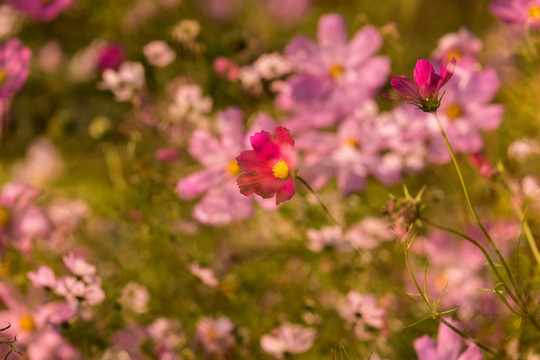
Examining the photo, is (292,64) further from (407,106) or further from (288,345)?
(288,345)

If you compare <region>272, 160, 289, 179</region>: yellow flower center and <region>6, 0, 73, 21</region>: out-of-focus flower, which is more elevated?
<region>272, 160, 289, 179</region>: yellow flower center

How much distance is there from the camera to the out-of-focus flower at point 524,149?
31.3 inches

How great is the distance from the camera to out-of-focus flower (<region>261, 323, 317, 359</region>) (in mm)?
671

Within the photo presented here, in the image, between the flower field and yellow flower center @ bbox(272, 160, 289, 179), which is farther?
the flower field

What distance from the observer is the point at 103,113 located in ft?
4.94

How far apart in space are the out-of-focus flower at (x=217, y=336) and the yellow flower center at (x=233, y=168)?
0.70ft

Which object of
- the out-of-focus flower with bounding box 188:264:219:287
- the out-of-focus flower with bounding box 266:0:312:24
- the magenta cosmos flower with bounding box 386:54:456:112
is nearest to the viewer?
the magenta cosmos flower with bounding box 386:54:456:112

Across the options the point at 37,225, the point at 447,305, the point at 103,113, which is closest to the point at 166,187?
the point at 37,225

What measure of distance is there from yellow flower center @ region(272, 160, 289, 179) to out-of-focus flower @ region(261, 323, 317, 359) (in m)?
0.29

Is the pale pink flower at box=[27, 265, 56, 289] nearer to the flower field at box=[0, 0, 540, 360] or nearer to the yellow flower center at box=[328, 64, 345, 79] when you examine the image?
the flower field at box=[0, 0, 540, 360]

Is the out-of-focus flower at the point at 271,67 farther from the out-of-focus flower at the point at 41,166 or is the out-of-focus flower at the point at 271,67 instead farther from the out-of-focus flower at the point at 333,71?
the out-of-focus flower at the point at 41,166

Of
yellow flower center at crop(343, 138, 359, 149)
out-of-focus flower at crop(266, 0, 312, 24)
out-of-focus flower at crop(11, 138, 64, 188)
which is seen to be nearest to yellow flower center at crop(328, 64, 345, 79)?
yellow flower center at crop(343, 138, 359, 149)

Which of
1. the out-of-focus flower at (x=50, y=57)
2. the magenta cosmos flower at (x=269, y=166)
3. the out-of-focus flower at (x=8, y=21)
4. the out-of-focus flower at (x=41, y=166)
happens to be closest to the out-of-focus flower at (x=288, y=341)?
the magenta cosmos flower at (x=269, y=166)

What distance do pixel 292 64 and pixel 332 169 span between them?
0.19 m
